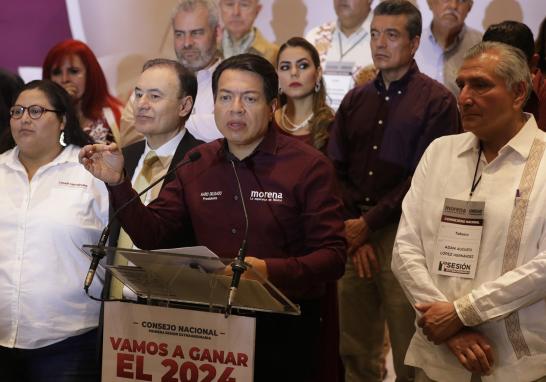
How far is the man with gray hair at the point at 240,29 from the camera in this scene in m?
5.24

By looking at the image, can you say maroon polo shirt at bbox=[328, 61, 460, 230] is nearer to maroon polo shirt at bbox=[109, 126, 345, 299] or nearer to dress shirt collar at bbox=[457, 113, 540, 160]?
dress shirt collar at bbox=[457, 113, 540, 160]

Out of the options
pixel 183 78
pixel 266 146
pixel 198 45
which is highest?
pixel 198 45

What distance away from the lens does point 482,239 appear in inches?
114

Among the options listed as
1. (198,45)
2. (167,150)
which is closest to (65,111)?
(167,150)

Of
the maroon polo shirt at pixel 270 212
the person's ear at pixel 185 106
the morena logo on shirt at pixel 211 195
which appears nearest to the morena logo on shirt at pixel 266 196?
the maroon polo shirt at pixel 270 212

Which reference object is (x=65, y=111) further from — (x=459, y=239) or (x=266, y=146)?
(x=459, y=239)

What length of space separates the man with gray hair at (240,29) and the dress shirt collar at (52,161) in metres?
1.84

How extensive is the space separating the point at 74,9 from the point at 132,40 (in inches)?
18.8

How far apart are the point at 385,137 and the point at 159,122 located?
3.53 ft

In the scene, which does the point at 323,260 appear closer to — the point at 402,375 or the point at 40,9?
the point at 402,375

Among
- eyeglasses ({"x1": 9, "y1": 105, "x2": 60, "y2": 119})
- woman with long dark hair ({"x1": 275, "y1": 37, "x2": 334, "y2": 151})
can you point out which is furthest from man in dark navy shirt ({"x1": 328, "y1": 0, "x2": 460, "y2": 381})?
eyeglasses ({"x1": 9, "y1": 105, "x2": 60, "y2": 119})

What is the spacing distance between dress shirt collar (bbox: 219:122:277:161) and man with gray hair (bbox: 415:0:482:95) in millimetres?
1986

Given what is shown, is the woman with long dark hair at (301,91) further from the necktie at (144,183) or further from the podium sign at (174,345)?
the podium sign at (174,345)

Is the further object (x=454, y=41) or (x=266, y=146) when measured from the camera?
(x=454, y=41)
